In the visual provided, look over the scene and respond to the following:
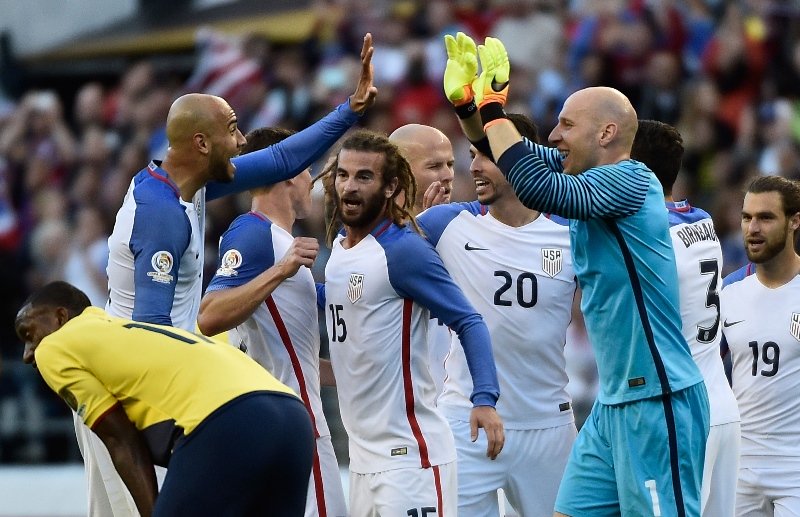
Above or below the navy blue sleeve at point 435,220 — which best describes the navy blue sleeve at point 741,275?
below

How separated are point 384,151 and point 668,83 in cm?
694

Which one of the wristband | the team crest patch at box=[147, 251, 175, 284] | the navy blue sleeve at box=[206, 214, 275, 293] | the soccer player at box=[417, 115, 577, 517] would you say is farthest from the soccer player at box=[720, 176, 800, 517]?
the team crest patch at box=[147, 251, 175, 284]

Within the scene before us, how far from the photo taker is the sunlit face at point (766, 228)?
313 inches

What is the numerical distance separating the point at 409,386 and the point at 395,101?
8.21 metres

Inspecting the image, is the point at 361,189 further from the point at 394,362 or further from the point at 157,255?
the point at 157,255

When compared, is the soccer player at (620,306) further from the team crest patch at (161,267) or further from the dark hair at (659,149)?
the team crest patch at (161,267)

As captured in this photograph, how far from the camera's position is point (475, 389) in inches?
257

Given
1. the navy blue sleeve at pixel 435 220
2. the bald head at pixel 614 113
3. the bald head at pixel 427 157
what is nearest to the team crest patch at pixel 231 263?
the navy blue sleeve at pixel 435 220

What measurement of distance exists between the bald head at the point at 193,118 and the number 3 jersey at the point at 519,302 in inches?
49.7

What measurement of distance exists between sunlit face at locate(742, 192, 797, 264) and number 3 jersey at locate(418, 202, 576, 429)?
1136mm

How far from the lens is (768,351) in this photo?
311 inches

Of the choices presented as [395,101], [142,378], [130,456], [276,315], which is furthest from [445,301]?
[395,101]

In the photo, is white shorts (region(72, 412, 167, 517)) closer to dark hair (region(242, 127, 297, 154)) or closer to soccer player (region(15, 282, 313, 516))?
soccer player (region(15, 282, 313, 516))

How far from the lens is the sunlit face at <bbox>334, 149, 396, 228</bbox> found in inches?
266
